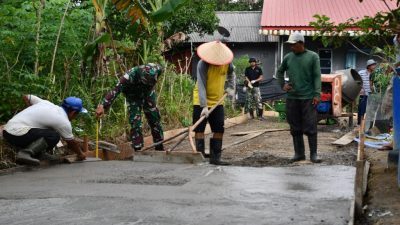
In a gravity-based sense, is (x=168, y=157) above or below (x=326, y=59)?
below

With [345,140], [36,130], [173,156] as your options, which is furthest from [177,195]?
[345,140]

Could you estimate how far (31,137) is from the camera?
7973 mm

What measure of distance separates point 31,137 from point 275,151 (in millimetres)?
4354

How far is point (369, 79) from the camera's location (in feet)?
50.9

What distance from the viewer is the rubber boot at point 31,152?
25.7 ft

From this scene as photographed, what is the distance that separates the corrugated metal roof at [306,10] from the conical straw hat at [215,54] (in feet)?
45.8

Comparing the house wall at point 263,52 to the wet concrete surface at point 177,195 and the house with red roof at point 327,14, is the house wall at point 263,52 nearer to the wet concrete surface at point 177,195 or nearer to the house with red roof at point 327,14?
the house with red roof at point 327,14

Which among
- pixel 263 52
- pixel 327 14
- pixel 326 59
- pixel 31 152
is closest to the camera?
pixel 31 152

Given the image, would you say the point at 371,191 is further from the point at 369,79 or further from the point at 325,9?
the point at 325,9

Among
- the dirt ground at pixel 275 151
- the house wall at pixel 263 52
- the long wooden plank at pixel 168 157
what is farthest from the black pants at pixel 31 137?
the house wall at pixel 263 52

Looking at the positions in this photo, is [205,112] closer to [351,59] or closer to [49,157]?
[49,157]

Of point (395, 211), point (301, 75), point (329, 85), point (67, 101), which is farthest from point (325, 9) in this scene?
point (395, 211)

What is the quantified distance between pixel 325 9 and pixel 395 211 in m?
20.2

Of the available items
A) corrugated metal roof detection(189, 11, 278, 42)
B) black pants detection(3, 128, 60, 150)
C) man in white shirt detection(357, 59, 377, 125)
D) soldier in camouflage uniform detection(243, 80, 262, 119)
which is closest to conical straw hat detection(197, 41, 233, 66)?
black pants detection(3, 128, 60, 150)
